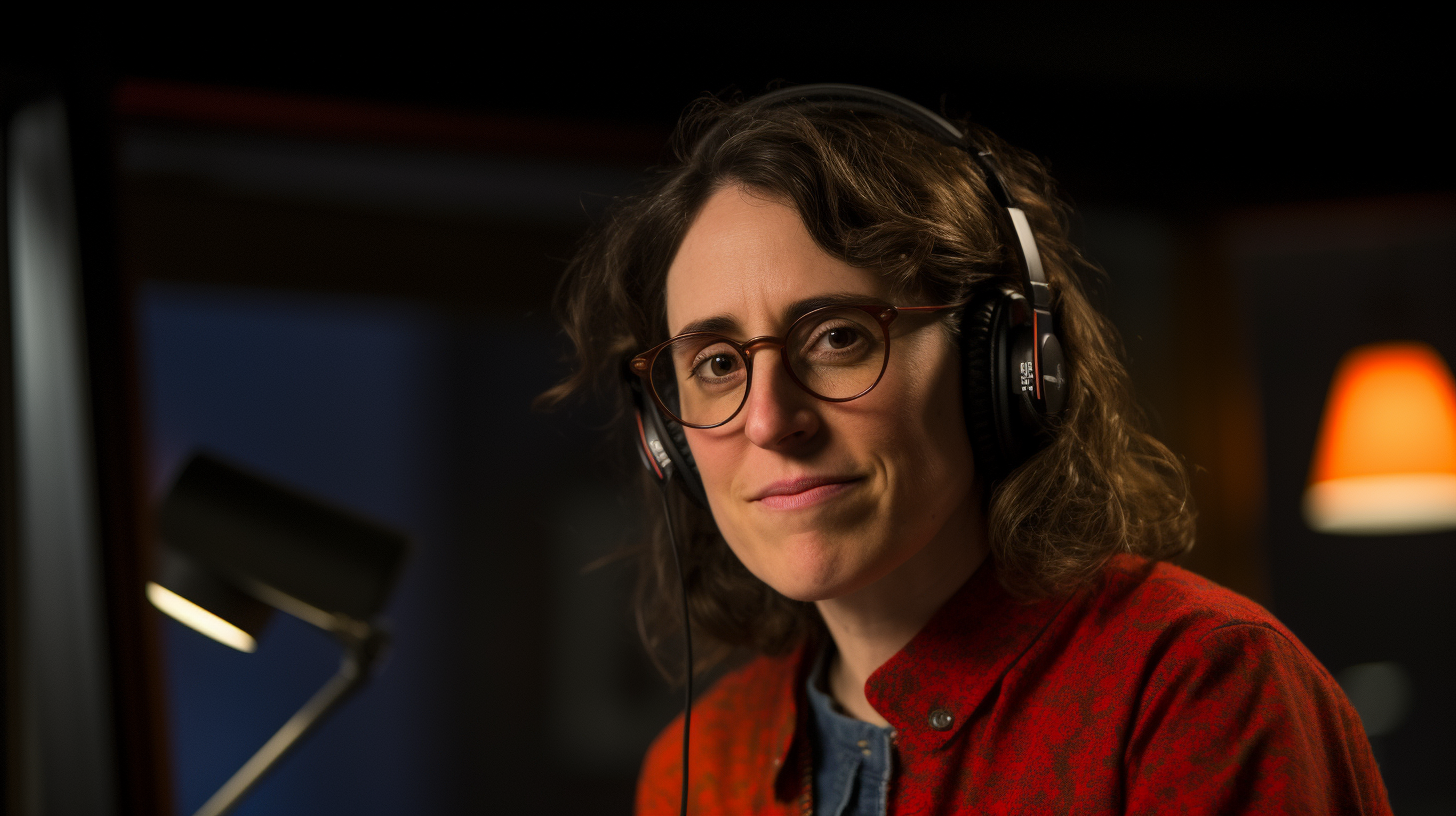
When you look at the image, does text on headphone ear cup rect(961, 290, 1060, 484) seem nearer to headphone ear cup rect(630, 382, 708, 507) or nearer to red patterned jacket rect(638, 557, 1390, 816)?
red patterned jacket rect(638, 557, 1390, 816)

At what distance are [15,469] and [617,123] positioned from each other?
1.40 m

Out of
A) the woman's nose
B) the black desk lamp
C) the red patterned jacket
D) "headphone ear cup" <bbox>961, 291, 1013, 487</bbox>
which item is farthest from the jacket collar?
the black desk lamp

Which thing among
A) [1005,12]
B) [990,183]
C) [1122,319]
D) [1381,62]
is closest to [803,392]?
[990,183]

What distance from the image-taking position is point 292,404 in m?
2.77

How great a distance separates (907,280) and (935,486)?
0.19 meters

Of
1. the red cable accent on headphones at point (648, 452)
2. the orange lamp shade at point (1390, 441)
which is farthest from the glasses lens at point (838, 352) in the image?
the orange lamp shade at point (1390, 441)

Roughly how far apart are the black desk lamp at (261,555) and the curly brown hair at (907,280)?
30 cm

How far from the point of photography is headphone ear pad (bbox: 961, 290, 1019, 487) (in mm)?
983

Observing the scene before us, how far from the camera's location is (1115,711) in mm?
881

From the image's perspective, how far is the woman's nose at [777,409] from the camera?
0.95m

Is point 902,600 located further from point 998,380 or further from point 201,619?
point 201,619

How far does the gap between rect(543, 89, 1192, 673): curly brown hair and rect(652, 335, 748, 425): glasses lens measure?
13cm

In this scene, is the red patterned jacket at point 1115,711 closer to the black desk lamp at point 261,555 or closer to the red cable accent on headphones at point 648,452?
the red cable accent on headphones at point 648,452

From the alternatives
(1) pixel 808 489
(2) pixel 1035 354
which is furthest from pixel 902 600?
(2) pixel 1035 354
